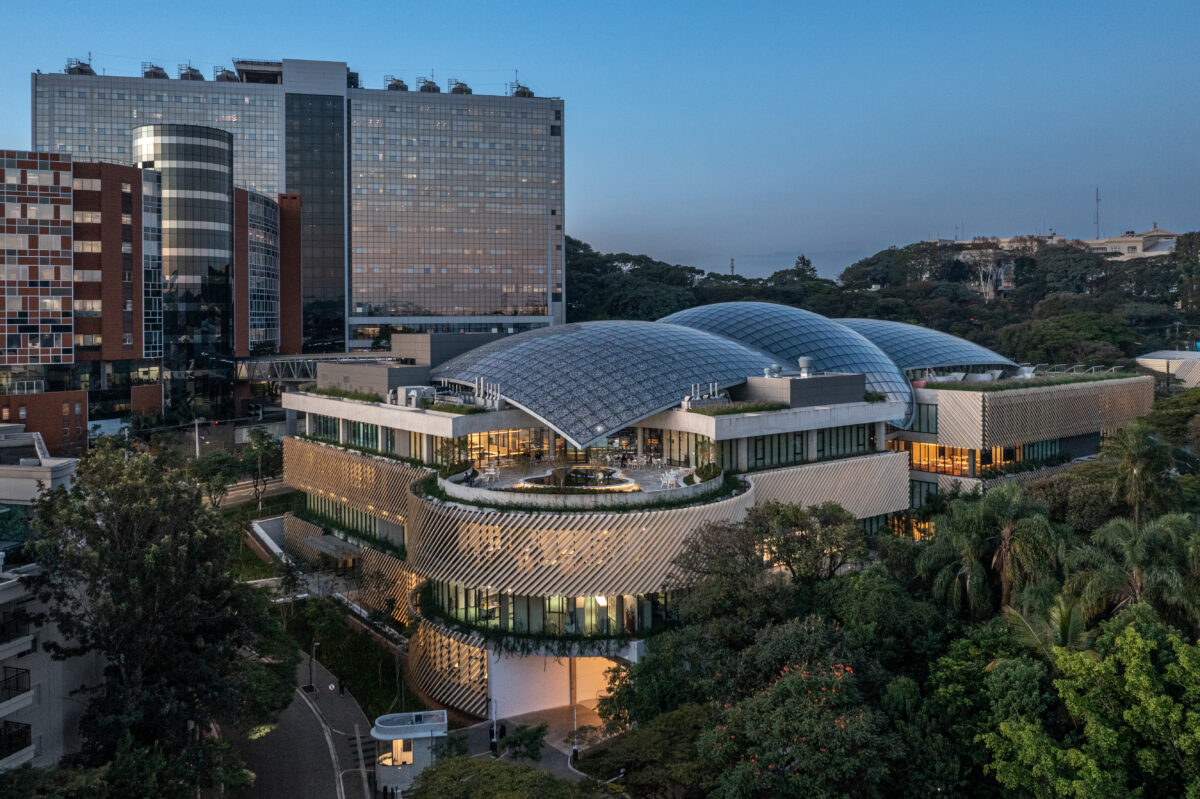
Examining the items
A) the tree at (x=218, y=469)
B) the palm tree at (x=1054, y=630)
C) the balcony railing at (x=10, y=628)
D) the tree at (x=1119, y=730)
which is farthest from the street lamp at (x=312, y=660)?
the palm tree at (x=1054, y=630)

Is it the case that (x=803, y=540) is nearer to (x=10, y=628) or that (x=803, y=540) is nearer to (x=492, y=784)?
(x=492, y=784)

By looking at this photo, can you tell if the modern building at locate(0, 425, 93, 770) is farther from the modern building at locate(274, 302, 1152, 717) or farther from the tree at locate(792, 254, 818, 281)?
the tree at locate(792, 254, 818, 281)

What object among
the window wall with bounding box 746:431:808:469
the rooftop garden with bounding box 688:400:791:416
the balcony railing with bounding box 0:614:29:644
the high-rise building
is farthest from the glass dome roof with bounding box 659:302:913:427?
the high-rise building

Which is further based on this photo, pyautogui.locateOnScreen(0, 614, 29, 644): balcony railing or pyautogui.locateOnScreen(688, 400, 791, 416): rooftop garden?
pyautogui.locateOnScreen(688, 400, 791, 416): rooftop garden

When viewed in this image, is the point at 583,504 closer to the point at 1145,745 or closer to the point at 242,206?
the point at 1145,745

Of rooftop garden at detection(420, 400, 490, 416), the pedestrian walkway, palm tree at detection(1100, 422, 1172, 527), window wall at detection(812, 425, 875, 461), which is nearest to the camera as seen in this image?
the pedestrian walkway

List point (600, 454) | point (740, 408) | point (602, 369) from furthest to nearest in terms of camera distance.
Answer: point (602, 369) → point (600, 454) → point (740, 408)

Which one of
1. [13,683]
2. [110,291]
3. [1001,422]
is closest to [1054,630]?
[13,683]
